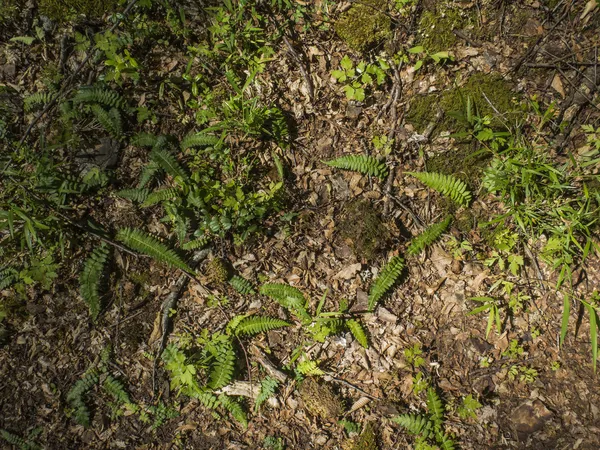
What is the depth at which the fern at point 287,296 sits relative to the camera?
153 inches

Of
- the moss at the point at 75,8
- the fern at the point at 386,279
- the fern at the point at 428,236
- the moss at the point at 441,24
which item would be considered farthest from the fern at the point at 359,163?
the moss at the point at 75,8

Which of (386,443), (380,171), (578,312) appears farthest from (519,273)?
(386,443)

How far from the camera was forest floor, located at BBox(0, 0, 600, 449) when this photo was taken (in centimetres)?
362

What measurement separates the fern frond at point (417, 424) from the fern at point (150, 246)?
263 centimetres

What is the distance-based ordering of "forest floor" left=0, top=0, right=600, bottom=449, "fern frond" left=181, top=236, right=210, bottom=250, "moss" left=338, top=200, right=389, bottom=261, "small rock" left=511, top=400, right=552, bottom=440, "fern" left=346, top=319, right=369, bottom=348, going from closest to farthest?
"small rock" left=511, top=400, right=552, bottom=440 → "forest floor" left=0, top=0, right=600, bottom=449 → "fern" left=346, top=319, right=369, bottom=348 → "moss" left=338, top=200, right=389, bottom=261 → "fern frond" left=181, top=236, right=210, bottom=250

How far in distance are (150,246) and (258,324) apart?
141 centimetres

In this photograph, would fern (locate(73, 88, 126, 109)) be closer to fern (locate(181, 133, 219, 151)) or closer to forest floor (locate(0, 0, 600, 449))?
forest floor (locate(0, 0, 600, 449))

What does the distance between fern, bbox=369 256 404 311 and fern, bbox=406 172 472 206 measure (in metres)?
0.82

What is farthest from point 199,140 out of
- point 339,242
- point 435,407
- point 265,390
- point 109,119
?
point 435,407

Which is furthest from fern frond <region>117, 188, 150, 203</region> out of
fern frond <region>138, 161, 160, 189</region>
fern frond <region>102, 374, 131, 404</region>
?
fern frond <region>102, 374, 131, 404</region>

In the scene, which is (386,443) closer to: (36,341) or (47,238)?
(36,341)

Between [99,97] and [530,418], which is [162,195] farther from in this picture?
[530,418]

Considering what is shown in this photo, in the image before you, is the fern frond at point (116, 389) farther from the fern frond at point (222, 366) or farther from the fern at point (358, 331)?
the fern at point (358, 331)

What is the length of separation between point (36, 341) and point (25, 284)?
0.64 metres
